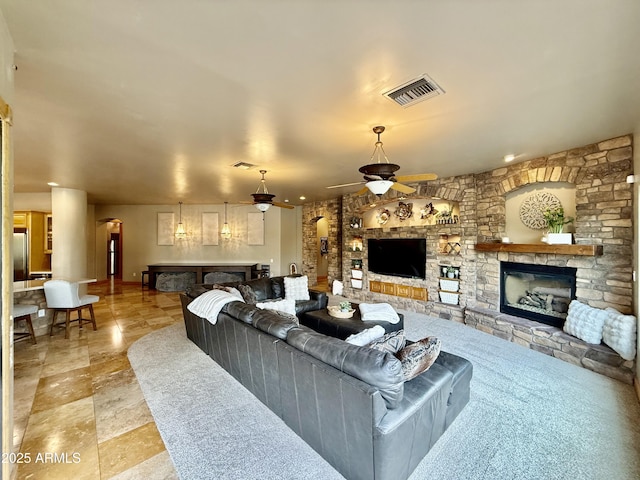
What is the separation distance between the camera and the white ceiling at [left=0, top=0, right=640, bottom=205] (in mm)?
1550

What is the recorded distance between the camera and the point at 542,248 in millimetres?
4121

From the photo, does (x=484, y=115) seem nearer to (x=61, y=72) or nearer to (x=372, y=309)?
(x=372, y=309)

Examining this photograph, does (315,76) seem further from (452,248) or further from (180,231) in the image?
(180,231)

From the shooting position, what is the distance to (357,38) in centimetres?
172

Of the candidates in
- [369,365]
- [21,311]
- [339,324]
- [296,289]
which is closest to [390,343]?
[369,365]

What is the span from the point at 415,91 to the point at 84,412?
4134mm

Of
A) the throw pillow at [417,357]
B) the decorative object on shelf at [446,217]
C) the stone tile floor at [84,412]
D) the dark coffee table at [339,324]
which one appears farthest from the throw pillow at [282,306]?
the decorative object on shelf at [446,217]

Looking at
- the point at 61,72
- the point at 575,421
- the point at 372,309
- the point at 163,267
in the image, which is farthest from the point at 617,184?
the point at 163,267

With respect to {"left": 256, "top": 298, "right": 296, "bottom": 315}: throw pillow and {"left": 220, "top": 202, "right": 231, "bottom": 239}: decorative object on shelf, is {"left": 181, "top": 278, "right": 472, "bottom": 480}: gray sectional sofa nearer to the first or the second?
{"left": 256, "top": 298, "right": 296, "bottom": 315}: throw pillow

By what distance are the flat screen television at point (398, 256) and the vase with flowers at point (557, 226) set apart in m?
2.28

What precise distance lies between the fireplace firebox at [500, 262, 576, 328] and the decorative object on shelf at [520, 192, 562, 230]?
0.69 metres

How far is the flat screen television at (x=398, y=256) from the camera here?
6.23m

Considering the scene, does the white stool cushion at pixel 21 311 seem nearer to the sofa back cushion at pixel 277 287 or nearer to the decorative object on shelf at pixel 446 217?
the sofa back cushion at pixel 277 287

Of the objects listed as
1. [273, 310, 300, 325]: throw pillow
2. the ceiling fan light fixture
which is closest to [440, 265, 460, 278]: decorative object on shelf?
the ceiling fan light fixture
